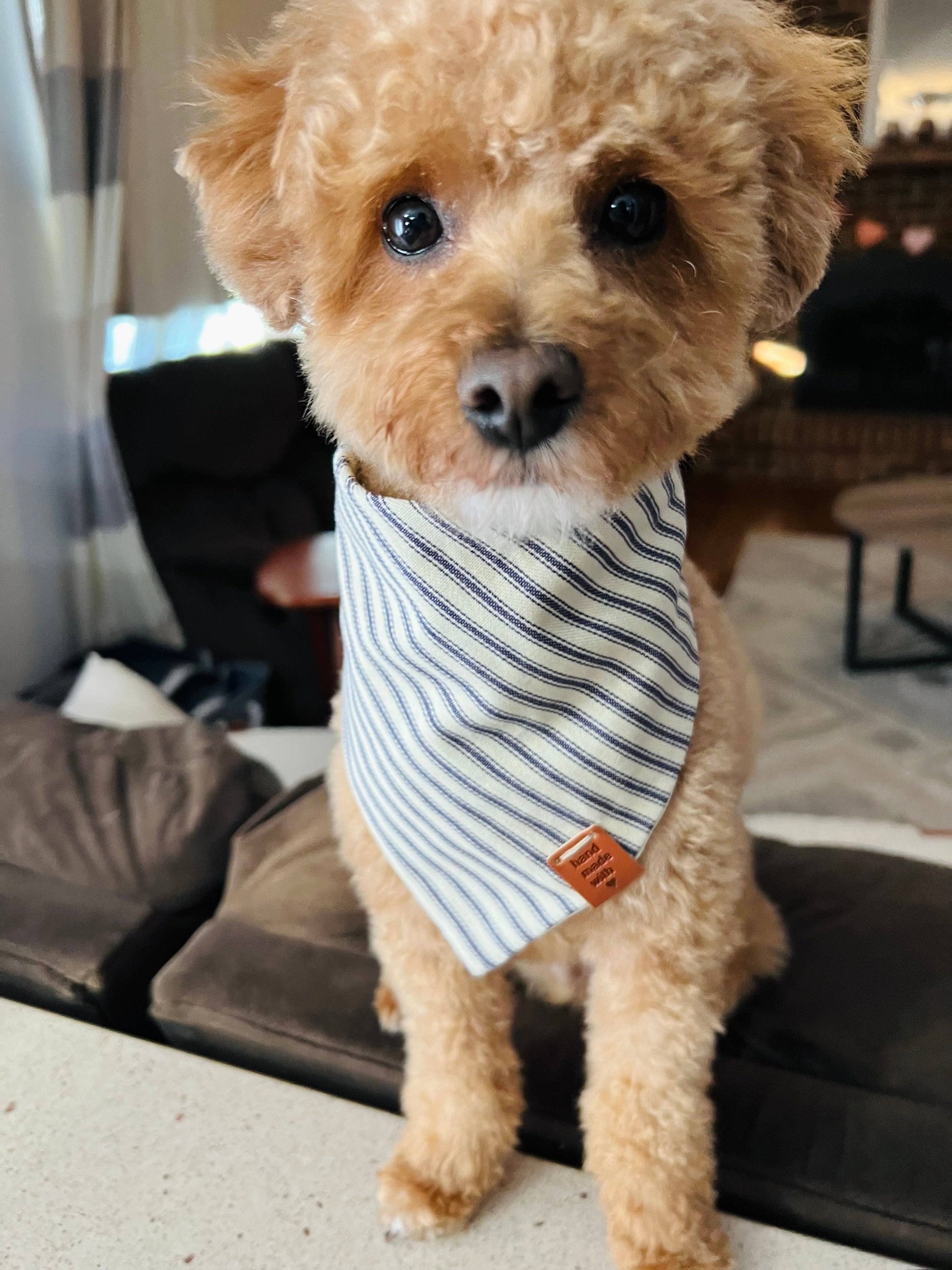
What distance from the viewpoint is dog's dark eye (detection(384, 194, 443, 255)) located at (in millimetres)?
723

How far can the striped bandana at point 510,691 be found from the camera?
2.51 ft

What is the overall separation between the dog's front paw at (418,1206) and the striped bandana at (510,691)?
20cm

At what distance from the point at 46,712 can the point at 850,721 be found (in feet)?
7.20

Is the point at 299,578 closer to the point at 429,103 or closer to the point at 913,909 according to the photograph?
the point at 913,909

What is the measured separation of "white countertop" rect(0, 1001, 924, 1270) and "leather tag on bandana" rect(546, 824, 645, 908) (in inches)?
12.7

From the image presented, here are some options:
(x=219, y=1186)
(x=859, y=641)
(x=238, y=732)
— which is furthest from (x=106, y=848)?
(x=859, y=641)

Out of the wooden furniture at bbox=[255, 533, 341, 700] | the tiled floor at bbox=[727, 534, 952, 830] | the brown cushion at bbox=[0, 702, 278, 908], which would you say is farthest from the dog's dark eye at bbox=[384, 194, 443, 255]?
the tiled floor at bbox=[727, 534, 952, 830]

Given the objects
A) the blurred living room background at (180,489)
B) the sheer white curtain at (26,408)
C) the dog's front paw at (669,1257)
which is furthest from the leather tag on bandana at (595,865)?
the sheer white curtain at (26,408)

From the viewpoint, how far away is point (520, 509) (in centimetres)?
68

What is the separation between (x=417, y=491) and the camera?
2.37 feet

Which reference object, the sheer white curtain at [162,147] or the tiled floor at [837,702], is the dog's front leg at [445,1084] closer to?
the tiled floor at [837,702]

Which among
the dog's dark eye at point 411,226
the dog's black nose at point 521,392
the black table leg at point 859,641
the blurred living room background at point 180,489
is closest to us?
the dog's black nose at point 521,392

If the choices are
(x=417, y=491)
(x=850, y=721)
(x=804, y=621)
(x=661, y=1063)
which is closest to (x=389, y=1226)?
(x=661, y=1063)

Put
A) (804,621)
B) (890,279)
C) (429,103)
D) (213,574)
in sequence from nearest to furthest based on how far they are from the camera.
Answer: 1. (429,103)
2. (213,574)
3. (804,621)
4. (890,279)
